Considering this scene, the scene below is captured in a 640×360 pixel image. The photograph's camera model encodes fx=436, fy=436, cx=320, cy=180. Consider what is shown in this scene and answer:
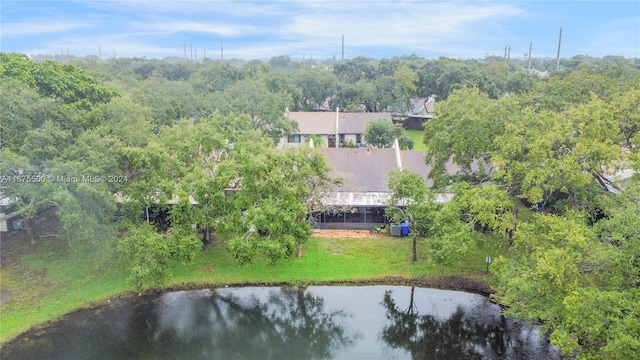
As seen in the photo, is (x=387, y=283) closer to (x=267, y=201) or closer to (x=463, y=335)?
(x=463, y=335)

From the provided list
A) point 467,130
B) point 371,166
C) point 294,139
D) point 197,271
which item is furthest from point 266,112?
point 467,130

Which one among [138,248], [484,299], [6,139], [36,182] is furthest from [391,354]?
[6,139]

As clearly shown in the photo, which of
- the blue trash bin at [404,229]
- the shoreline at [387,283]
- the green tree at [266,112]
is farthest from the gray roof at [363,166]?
the green tree at [266,112]

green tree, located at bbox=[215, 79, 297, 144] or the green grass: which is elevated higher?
green tree, located at bbox=[215, 79, 297, 144]

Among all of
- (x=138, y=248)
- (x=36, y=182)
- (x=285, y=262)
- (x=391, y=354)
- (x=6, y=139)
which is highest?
(x=6, y=139)

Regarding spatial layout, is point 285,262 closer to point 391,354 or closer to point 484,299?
point 391,354

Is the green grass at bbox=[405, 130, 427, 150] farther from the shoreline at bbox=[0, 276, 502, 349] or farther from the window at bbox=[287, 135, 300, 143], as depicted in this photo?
the shoreline at bbox=[0, 276, 502, 349]

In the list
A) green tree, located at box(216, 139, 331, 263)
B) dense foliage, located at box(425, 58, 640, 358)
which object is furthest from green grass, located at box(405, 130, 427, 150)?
green tree, located at box(216, 139, 331, 263)
